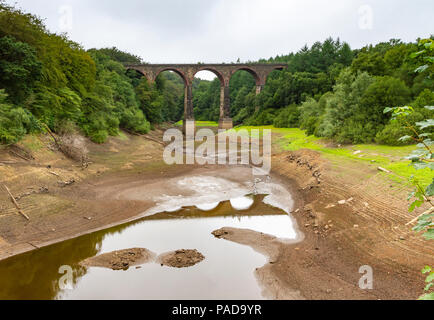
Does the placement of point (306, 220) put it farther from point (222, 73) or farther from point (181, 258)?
point (222, 73)

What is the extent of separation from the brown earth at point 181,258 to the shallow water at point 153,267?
11.4 inches

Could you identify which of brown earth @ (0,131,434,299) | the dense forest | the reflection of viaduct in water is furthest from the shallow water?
the reflection of viaduct in water

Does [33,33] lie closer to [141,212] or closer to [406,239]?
[141,212]

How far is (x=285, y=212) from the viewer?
16.9 metres

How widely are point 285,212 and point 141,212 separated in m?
8.60

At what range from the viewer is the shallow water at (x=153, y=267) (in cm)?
906

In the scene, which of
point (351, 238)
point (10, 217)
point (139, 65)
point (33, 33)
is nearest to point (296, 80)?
point (139, 65)

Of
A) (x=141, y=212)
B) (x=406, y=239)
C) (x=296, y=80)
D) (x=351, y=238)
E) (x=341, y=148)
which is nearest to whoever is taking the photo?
(x=406, y=239)

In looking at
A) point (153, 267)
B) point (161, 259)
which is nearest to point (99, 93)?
point (161, 259)

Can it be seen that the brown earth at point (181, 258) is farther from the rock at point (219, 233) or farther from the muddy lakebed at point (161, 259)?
the rock at point (219, 233)

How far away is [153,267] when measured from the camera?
1062 cm

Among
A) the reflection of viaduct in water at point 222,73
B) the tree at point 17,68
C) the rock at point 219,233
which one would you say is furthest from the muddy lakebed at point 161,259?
the reflection of viaduct in water at point 222,73

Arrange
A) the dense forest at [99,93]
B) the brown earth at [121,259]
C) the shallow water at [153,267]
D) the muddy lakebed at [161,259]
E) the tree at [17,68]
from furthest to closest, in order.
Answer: the dense forest at [99,93]
the tree at [17,68]
the brown earth at [121,259]
the muddy lakebed at [161,259]
the shallow water at [153,267]

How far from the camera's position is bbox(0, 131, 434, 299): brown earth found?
9.26m
